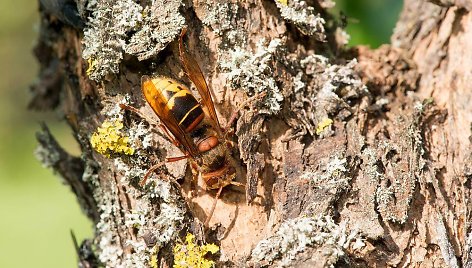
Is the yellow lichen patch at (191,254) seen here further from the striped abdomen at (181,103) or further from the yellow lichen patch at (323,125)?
the yellow lichen patch at (323,125)

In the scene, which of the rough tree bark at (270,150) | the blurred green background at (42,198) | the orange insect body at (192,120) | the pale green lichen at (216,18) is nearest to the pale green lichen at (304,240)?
the rough tree bark at (270,150)

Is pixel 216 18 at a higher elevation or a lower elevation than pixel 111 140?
higher

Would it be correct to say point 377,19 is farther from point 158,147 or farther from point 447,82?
point 158,147

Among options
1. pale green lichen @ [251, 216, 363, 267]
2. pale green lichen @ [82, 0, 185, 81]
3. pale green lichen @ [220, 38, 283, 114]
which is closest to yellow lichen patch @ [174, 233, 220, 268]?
pale green lichen @ [251, 216, 363, 267]

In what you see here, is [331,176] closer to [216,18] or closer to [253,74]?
[253,74]

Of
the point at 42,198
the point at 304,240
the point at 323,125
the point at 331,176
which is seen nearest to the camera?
the point at 304,240

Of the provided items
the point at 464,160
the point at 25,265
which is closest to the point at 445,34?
the point at 464,160

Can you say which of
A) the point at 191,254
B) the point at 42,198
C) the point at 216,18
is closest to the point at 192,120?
the point at 216,18
